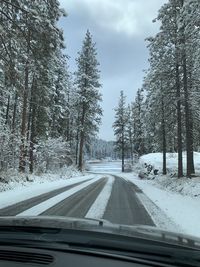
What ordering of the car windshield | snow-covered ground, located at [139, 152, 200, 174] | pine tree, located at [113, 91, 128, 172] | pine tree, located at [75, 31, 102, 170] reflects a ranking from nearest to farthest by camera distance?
1. the car windshield
2. snow-covered ground, located at [139, 152, 200, 174]
3. pine tree, located at [75, 31, 102, 170]
4. pine tree, located at [113, 91, 128, 172]

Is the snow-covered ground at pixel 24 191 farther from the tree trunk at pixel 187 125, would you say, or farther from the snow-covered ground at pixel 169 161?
the snow-covered ground at pixel 169 161

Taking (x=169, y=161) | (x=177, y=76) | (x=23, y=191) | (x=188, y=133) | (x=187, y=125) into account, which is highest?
(x=177, y=76)

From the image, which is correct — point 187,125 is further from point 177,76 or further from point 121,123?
point 121,123

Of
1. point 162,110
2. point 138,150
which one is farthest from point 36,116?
point 138,150

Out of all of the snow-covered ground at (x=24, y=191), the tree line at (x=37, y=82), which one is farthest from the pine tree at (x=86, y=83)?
the snow-covered ground at (x=24, y=191)

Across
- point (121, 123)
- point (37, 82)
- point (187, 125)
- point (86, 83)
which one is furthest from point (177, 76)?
point (121, 123)

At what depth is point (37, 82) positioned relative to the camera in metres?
22.9

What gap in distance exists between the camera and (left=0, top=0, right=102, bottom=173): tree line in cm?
1568

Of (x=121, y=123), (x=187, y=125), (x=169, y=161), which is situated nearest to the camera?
(x=187, y=125)

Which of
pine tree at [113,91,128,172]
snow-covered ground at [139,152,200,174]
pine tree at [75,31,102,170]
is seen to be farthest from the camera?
pine tree at [113,91,128,172]

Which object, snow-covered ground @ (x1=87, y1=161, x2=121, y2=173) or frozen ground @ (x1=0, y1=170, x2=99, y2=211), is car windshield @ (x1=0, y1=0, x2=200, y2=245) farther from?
snow-covered ground @ (x1=87, y1=161, x2=121, y2=173)

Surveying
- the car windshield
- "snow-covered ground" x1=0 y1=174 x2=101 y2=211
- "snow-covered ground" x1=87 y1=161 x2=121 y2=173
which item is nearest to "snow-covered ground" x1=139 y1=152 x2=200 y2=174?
the car windshield

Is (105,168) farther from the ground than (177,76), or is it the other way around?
(177,76)

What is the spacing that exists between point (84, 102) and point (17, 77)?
41.9 m
